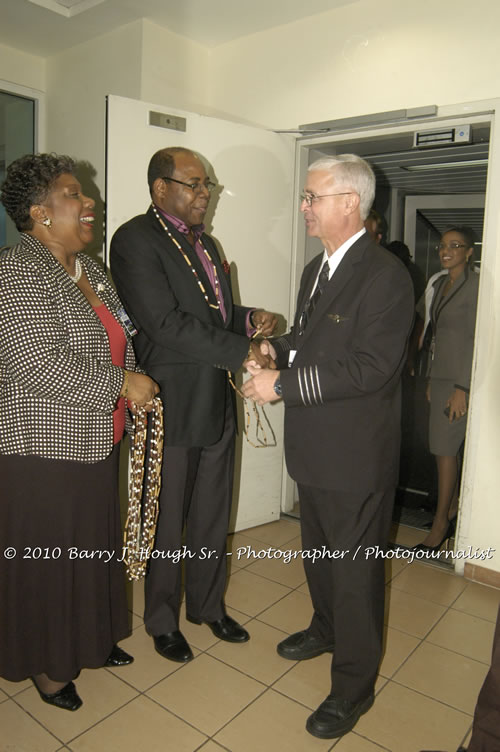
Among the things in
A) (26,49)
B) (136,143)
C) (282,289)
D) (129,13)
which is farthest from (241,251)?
(26,49)

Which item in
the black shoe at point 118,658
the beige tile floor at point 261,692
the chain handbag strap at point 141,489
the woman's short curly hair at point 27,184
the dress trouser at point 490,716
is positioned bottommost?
the beige tile floor at point 261,692

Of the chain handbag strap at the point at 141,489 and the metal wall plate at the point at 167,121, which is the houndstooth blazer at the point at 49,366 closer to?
the chain handbag strap at the point at 141,489

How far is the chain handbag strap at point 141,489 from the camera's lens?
1.97 metres

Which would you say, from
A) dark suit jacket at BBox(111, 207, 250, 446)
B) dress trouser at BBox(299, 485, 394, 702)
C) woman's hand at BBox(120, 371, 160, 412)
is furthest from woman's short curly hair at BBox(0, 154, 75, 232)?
dress trouser at BBox(299, 485, 394, 702)

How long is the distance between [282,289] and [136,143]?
118cm

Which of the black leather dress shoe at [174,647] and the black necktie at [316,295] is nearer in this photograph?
the black necktie at [316,295]

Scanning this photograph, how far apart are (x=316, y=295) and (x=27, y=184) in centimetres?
97

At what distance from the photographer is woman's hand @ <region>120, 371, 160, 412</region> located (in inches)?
71.2

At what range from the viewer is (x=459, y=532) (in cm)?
286

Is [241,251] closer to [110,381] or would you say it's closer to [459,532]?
[110,381]

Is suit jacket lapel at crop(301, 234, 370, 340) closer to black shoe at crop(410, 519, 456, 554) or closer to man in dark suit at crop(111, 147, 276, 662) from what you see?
man in dark suit at crop(111, 147, 276, 662)

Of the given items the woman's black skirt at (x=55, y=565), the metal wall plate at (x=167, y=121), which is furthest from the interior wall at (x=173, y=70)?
the woman's black skirt at (x=55, y=565)

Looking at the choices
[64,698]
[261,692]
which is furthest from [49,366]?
[261,692]

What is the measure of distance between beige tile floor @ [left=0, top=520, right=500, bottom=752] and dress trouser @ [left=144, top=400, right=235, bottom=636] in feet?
0.50
